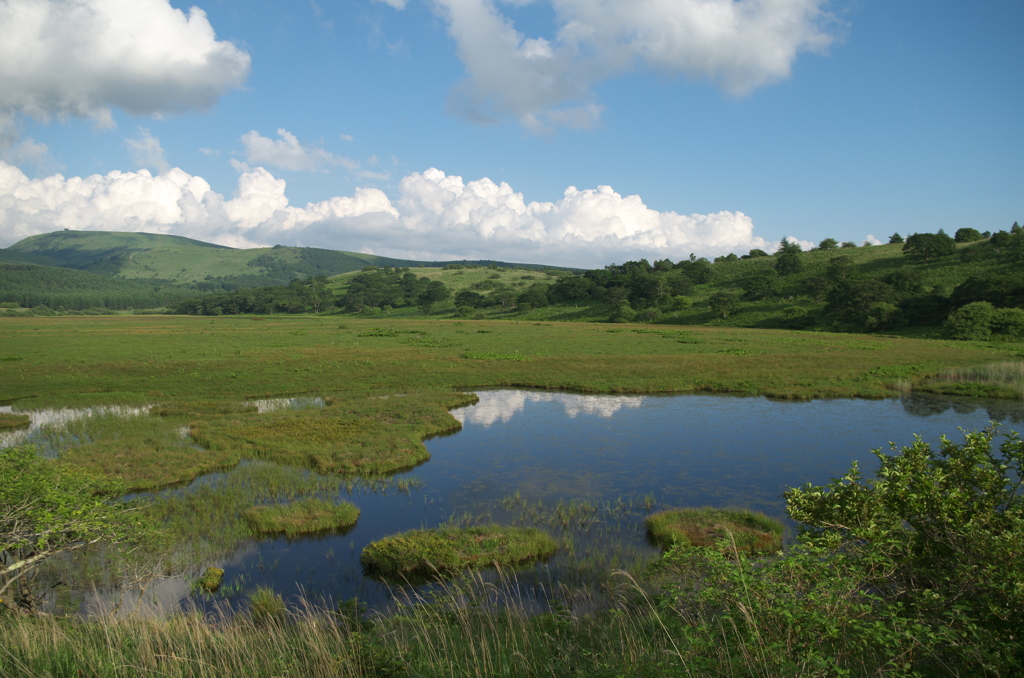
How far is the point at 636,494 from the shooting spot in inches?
683

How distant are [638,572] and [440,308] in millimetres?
141364

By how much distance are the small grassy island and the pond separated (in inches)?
19.2

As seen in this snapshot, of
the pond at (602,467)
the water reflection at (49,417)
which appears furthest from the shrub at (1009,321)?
the water reflection at (49,417)

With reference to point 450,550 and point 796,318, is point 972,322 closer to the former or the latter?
point 796,318

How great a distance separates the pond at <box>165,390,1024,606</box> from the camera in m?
13.0

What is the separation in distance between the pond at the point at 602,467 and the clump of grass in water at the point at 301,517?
423mm

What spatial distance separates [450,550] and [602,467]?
8762 millimetres

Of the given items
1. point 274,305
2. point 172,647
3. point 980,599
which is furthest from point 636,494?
point 274,305

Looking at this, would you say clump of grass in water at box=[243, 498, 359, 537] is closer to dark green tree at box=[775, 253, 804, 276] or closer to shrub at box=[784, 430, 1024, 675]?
shrub at box=[784, 430, 1024, 675]

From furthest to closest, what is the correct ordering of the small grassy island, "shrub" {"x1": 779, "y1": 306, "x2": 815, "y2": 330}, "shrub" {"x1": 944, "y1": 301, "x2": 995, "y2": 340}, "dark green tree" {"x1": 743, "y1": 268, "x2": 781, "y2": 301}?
"dark green tree" {"x1": 743, "y1": 268, "x2": 781, "y2": 301} → "shrub" {"x1": 779, "y1": 306, "x2": 815, "y2": 330} → "shrub" {"x1": 944, "y1": 301, "x2": 995, "y2": 340} → the small grassy island

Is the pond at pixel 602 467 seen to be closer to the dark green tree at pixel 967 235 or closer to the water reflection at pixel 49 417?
the water reflection at pixel 49 417

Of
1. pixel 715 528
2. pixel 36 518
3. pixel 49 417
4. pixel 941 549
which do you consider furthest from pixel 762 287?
pixel 36 518

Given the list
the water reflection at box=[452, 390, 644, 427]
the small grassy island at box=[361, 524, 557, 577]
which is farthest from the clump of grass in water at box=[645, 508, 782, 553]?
the water reflection at box=[452, 390, 644, 427]

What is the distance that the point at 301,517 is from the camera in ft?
49.9
